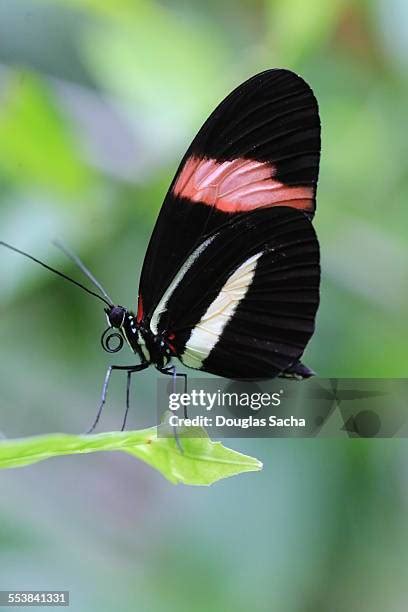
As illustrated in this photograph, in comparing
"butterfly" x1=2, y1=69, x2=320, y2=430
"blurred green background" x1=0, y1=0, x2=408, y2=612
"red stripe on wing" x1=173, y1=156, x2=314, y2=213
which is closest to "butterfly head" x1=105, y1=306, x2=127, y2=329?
"butterfly" x1=2, y1=69, x2=320, y2=430

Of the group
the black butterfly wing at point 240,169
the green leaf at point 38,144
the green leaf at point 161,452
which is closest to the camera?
the green leaf at point 161,452

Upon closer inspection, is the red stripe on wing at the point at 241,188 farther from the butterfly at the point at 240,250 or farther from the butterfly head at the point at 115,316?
the butterfly head at the point at 115,316

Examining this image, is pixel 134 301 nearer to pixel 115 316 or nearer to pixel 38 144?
pixel 38 144

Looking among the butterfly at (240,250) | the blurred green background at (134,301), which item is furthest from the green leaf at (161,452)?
the blurred green background at (134,301)

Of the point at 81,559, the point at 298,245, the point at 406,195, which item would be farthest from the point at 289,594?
the point at 406,195

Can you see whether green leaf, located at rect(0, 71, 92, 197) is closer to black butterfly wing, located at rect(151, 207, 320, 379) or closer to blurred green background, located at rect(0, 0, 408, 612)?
blurred green background, located at rect(0, 0, 408, 612)

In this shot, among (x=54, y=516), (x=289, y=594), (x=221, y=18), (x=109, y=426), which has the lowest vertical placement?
(x=289, y=594)

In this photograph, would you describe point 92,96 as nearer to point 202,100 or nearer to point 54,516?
point 202,100
